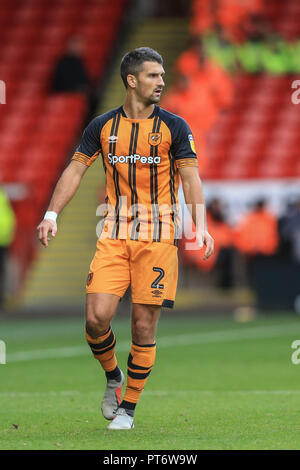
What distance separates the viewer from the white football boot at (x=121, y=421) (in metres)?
7.07

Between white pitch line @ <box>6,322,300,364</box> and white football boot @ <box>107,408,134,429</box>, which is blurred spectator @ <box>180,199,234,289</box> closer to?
white pitch line @ <box>6,322,300,364</box>

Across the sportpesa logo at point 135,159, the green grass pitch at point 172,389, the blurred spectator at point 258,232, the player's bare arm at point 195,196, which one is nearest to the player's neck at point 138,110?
the sportpesa logo at point 135,159

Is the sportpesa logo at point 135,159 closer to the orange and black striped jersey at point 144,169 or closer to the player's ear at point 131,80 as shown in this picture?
the orange and black striped jersey at point 144,169

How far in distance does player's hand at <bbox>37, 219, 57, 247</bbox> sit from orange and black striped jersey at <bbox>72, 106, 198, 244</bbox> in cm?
40

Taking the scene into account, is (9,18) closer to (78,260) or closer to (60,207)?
(78,260)

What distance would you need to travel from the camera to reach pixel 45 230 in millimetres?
6898

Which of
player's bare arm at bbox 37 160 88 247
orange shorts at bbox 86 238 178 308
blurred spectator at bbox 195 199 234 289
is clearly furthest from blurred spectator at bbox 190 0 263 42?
orange shorts at bbox 86 238 178 308

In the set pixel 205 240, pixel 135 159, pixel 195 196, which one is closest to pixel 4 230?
pixel 135 159

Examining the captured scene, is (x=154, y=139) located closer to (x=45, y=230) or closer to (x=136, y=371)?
(x=45, y=230)

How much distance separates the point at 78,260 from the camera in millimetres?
22500

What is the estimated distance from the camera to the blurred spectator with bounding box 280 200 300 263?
62.0 feet

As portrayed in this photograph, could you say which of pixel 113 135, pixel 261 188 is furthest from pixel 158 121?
pixel 261 188

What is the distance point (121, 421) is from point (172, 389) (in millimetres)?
2729
